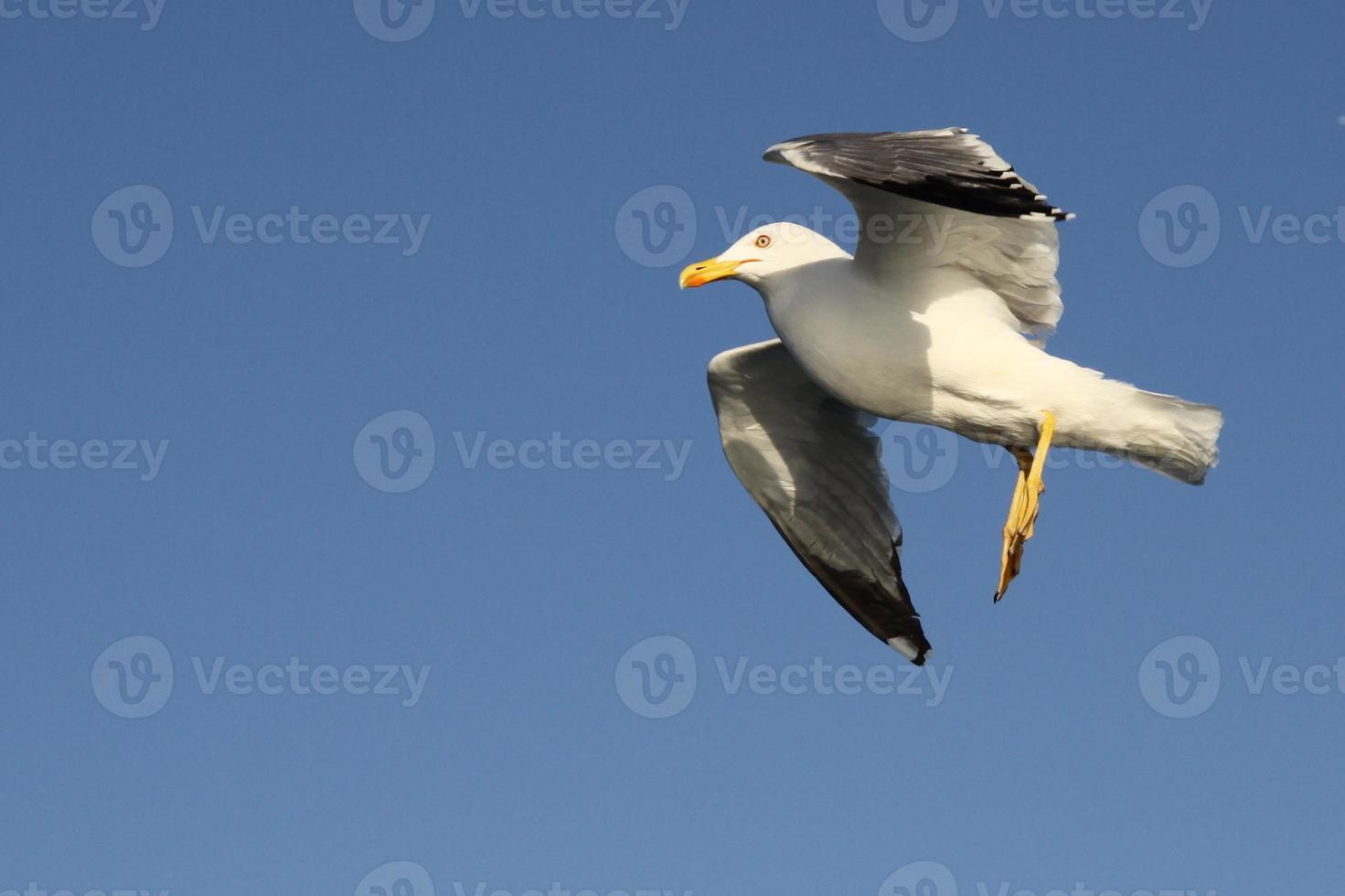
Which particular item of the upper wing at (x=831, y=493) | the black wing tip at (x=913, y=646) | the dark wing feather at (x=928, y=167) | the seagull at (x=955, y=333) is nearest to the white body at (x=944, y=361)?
the seagull at (x=955, y=333)

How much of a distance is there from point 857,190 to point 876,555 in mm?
3943

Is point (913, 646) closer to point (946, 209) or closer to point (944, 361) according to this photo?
point (944, 361)

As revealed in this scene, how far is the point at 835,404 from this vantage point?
1545 centimetres

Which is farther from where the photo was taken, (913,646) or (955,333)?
(913,646)

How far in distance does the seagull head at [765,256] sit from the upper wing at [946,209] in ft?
1.31

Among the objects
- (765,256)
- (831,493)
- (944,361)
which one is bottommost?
(831,493)

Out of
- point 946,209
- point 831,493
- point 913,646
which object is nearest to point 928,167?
point 946,209

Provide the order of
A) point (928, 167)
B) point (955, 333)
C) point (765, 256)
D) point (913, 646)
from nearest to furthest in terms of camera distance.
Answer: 1. point (928, 167)
2. point (955, 333)
3. point (765, 256)
4. point (913, 646)

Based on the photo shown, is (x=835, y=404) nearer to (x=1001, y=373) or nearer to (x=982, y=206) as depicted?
(x=1001, y=373)

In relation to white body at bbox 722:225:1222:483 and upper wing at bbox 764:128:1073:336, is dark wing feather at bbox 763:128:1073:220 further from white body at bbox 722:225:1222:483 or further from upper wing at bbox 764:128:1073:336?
white body at bbox 722:225:1222:483

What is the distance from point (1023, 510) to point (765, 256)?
7.33 feet

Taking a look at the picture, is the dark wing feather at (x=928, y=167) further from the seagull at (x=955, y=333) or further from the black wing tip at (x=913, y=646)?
the black wing tip at (x=913, y=646)

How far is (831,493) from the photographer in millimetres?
15641

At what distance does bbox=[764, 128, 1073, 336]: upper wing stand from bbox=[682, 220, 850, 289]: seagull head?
1.31ft
